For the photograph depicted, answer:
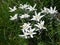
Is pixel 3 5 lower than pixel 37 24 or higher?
higher

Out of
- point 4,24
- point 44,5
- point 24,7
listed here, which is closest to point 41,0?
point 44,5

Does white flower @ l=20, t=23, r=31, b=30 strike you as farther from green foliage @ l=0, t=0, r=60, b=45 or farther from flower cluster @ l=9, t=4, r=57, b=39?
green foliage @ l=0, t=0, r=60, b=45

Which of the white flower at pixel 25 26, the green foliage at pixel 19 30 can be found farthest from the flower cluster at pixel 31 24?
the green foliage at pixel 19 30

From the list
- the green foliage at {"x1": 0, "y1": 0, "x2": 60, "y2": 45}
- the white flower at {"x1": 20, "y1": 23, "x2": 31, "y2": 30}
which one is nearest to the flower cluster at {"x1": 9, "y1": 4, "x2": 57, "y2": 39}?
the white flower at {"x1": 20, "y1": 23, "x2": 31, "y2": 30}

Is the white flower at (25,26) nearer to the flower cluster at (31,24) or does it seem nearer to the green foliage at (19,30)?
the flower cluster at (31,24)

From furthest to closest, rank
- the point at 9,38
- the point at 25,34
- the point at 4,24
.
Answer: the point at 4,24
the point at 9,38
the point at 25,34

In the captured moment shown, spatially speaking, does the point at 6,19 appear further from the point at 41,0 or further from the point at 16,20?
the point at 41,0

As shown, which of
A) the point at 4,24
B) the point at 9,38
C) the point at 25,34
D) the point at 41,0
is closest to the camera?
the point at 25,34

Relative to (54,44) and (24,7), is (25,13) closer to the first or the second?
(24,7)

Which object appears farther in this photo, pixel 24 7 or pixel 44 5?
A: pixel 44 5

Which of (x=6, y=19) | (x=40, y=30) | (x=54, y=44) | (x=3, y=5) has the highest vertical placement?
(x=3, y=5)

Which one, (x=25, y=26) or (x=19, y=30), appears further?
(x=19, y=30)
